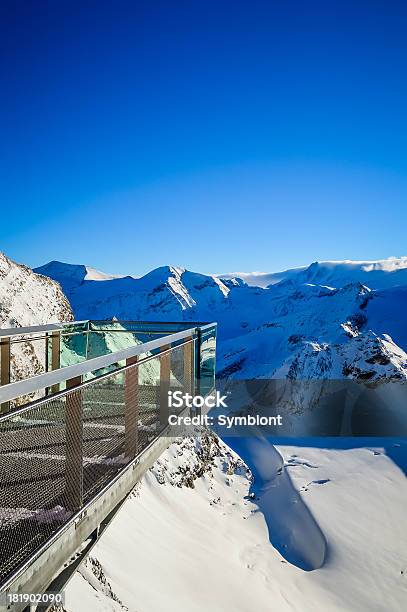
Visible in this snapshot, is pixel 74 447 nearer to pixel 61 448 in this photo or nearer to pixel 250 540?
pixel 61 448

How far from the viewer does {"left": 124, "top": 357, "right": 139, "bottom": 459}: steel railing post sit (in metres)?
3.69

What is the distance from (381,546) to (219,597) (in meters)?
5.60

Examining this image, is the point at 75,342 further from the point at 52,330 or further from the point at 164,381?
the point at 164,381

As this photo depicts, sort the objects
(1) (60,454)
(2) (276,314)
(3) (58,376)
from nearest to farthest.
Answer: (3) (58,376)
(1) (60,454)
(2) (276,314)

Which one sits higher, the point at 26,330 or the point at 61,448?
the point at 26,330

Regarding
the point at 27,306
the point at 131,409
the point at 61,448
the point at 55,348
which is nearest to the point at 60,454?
the point at 61,448

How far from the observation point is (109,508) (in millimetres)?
3336

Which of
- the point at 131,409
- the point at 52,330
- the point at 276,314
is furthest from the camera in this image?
the point at 276,314

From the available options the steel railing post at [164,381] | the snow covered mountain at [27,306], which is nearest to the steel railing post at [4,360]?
the snow covered mountain at [27,306]

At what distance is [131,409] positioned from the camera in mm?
3795

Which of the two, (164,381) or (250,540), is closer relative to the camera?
(164,381)

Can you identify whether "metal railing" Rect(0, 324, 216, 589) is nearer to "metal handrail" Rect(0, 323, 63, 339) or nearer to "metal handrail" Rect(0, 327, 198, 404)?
"metal handrail" Rect(0, 327, 198, 404)

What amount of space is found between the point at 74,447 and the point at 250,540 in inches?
324

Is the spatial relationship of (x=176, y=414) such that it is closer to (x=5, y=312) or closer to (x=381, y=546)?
(x=5, y=312)
